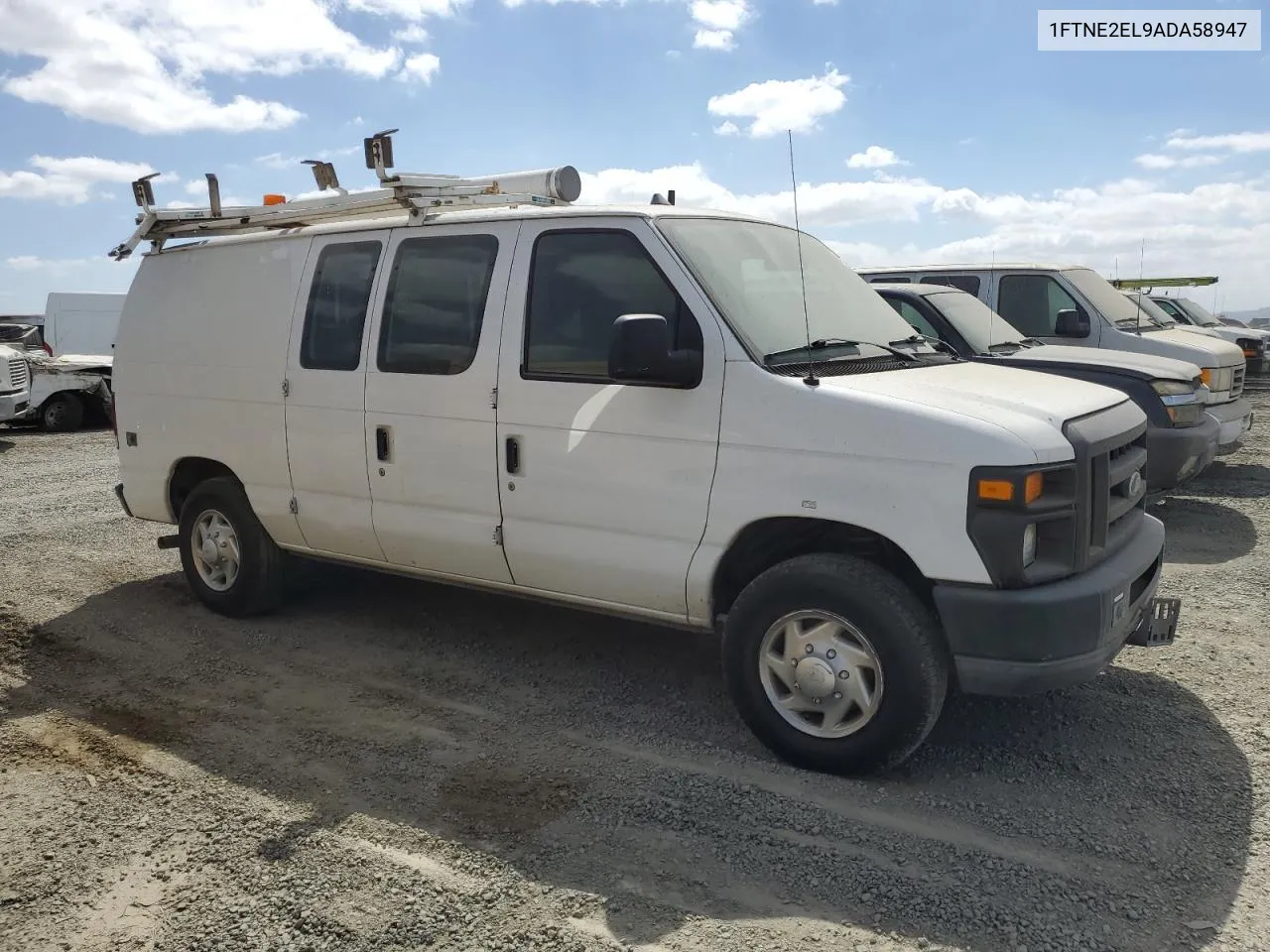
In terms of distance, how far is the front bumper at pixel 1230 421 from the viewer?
917 centimetres

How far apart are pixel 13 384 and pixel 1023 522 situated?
16.6 meters

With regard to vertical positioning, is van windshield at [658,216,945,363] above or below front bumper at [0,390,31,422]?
above

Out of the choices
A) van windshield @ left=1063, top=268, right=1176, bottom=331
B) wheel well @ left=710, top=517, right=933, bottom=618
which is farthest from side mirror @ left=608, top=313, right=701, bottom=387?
van windshield @ left=1063, top=268, right=1176, bottom=331

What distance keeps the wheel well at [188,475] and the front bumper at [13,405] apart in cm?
1153

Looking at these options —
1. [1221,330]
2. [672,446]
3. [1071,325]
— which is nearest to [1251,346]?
[1221,330]

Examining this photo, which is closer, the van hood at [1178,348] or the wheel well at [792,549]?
the wheel well at [792,549]

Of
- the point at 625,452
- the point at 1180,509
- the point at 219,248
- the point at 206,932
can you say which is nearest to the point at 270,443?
the point at 219,248

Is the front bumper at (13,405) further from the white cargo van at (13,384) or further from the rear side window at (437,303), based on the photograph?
the rear side window at (437,303)

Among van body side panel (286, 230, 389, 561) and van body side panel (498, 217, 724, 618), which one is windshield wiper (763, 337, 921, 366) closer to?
van body side panel (498, 217, 724, 618)

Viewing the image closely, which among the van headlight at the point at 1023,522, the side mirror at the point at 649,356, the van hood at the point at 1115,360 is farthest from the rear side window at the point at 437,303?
the van hood at the point at 1115,360

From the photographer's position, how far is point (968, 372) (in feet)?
15.3

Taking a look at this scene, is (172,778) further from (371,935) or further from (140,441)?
(140,441)

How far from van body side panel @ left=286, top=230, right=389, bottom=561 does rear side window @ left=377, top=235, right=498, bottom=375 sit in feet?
0.54

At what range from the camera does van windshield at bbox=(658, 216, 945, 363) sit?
4.37 m
